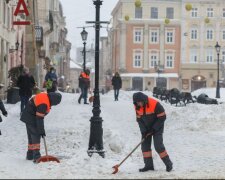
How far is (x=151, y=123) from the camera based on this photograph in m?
10.2

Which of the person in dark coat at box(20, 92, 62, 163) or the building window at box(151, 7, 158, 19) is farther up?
the building window at box(151, 7, 158, 19)

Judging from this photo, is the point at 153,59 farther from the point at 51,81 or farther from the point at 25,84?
the point at 25,84

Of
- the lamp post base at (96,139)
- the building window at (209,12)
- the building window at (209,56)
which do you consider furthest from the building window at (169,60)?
the lamp post base at (96,139)

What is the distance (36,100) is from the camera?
10.7 metres

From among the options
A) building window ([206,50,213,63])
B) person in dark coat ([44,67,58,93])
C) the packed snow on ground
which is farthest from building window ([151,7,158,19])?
the packed snow on ground

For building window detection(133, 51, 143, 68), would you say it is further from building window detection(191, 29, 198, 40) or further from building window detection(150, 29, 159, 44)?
building window detection(191, 29, 198, 40)

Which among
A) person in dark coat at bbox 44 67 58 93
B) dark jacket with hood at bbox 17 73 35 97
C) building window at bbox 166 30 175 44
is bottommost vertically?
person in dark coat at bbox 44 67 58 93

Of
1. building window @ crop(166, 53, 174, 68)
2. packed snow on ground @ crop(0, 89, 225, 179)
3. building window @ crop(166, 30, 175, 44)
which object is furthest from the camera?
building window @ crop(166, 30, 175, 44)

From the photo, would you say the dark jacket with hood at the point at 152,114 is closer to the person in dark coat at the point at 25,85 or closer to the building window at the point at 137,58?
the person in dark coat at the point at 25,85

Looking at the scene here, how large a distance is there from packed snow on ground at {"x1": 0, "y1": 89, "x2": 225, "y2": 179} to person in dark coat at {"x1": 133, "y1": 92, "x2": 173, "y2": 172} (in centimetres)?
24

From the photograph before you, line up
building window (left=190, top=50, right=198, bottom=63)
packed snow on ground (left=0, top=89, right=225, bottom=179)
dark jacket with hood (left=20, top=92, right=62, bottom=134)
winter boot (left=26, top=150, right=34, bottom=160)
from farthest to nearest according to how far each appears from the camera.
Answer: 1. building window (left=190, top=50, right=198, bottom=63)
2. winter boot (left=26, top=150, right=34, bottom=160)
3. dark jacket with hood (left=20, top=92, right=62, bottom=134)
4. packed snow on ground (left=0, top=89, right=225, bottom=179)

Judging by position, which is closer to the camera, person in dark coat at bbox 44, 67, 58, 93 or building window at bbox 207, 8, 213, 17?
person in dark coat at bbox 44, 67, 58, 93

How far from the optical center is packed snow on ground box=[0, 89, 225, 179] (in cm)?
998

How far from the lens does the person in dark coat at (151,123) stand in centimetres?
1006
